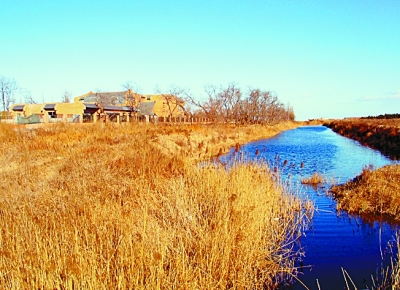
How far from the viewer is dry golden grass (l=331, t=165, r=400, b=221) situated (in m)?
8.26

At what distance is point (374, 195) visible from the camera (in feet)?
28.6

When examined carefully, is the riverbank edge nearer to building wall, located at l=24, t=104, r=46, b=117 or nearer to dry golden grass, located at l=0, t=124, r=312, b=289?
dry golden grass, located at l=0, t=124, r=312, b=289

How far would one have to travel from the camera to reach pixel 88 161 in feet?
32.3

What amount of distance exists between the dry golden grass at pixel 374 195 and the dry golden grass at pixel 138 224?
1443 mm

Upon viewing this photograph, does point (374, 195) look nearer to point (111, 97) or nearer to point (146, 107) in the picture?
point (111, 97)

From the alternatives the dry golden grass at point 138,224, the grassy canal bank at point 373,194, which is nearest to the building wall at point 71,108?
the dry golden grass at point 138,224

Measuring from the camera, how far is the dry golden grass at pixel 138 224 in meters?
3.64

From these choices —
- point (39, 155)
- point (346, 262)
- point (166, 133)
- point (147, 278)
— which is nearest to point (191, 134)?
point (166, 133)

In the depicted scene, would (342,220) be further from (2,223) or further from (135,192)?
(2,223)

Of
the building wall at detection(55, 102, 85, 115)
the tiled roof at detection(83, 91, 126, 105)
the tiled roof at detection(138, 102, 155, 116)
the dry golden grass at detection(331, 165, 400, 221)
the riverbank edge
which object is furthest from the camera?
the tiled roof at detection(138, 102, 155, 116)

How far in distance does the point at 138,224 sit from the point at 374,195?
263 inches

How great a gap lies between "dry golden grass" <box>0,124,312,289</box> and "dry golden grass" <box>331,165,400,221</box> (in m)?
1.44

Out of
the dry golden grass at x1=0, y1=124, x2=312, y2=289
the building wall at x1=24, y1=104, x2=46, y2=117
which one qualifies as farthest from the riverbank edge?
the building wall at x1=24, y1=104, x2=46, y2=117

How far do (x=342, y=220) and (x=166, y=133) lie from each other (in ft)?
42.3
